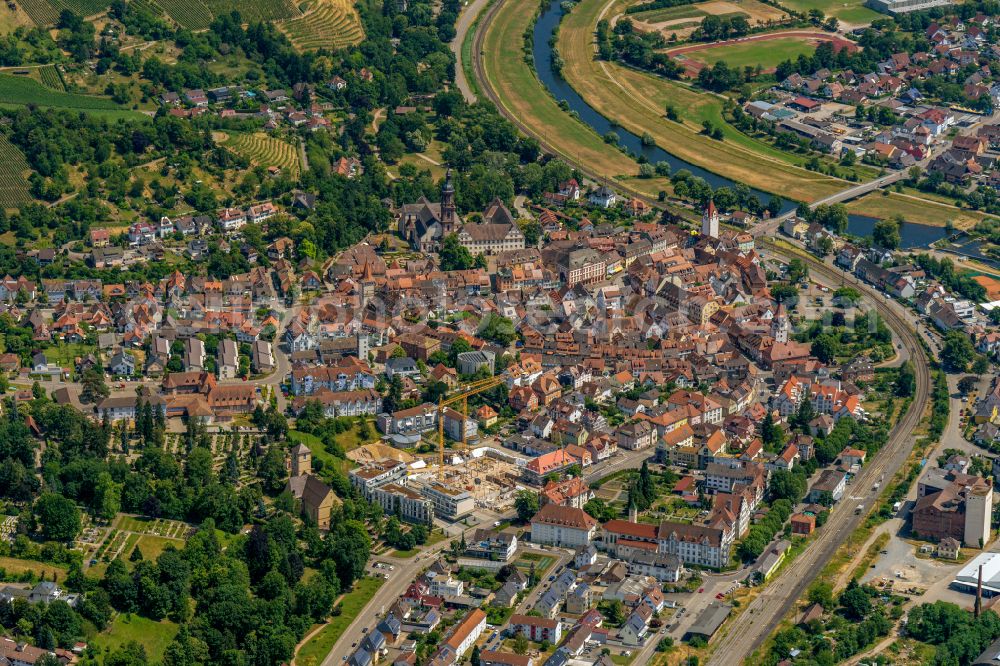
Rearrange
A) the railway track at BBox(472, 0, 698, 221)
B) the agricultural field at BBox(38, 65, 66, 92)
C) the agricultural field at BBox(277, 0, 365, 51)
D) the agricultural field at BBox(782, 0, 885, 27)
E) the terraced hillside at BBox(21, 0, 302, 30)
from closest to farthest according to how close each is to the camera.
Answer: the railway track at BBox(472, 0, 698, 221) → the agricultural field at BBox(38, 65, 66, 92) → the terraced hillside at BBox(21, 0, 302, 30) → the agricultural field at BBox(277, 0, 365, 51) → the agricultural field at BBox(782, 0, 885, 27)

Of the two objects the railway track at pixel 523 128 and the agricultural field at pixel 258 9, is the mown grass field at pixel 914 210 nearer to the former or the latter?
the railway track at pixel 523 128

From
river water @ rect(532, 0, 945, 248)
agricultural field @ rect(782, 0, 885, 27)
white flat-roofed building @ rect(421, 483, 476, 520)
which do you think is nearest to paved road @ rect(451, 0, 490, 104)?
river water @ rect(532, 0, 945, 248)

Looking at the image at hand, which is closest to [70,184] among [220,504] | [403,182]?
[403,182]

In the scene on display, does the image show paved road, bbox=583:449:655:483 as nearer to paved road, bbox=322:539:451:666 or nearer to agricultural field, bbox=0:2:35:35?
paved road, bbox=322:539:451:666

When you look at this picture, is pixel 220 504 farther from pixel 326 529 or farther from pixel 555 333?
pixel 555 333

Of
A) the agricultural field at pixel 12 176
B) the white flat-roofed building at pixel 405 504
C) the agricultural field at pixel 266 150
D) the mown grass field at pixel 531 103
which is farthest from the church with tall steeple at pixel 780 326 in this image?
the agricultural field at pixel 12 176

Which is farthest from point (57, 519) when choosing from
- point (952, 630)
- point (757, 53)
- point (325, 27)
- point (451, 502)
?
point (757, 53)

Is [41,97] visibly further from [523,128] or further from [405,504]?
[405,504]
